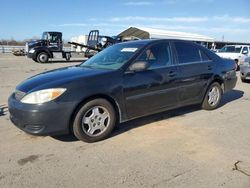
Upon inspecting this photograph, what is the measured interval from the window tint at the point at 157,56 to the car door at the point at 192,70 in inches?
10.8

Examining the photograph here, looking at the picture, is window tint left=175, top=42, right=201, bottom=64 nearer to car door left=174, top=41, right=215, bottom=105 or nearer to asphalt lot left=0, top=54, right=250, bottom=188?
car door left=174, top=41, right=215, bottom=105

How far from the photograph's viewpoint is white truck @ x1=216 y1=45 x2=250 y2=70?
54.3 feet

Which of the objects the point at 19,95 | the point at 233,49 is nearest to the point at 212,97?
the point at 19,95

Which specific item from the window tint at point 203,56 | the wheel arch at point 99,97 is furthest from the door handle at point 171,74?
the wheel arch at point 99,97

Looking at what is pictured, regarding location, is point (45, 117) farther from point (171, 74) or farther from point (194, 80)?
point (194, 80)

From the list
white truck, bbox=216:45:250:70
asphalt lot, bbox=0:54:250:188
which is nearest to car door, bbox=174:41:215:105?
asphalt lot, bbox=0:54:250:188

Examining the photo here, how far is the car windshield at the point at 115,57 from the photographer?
4.79 m

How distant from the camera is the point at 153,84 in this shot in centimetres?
485

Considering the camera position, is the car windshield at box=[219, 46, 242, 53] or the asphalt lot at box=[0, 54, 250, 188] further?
the car windshield at box=[219, 46, 242, 53]

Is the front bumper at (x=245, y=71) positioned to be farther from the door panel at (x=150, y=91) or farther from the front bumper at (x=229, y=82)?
the door panel at (x=150, y=91)

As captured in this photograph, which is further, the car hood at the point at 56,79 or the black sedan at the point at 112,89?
the car hood at the point at 56,79

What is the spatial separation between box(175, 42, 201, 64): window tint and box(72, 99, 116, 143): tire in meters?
1.93

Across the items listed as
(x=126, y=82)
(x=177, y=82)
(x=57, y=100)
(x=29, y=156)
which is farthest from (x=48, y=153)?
(x=177, y=82)

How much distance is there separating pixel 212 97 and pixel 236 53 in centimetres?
1191
